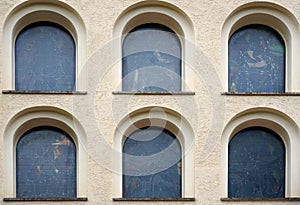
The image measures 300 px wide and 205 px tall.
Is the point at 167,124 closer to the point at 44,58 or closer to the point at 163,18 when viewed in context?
the point at 163,18

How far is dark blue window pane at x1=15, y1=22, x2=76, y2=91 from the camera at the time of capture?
10.1 metres

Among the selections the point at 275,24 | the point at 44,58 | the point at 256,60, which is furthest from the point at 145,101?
the point at 275,24

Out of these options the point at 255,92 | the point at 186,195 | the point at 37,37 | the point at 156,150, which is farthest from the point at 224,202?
the point at 37,37

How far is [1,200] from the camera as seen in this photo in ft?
30.7

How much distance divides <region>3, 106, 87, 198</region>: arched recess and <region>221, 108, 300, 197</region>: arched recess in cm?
274

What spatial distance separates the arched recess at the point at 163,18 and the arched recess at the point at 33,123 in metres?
1.16

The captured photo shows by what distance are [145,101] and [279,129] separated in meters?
2.79

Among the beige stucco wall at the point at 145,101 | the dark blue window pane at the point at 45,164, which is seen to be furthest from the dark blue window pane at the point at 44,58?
the dark blue window pane at the point at 45,164

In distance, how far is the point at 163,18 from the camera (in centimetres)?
1020

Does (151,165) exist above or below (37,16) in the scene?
below

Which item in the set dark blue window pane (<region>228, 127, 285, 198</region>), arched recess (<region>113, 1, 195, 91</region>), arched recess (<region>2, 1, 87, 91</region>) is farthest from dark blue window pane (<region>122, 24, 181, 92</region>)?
dark blue window pane (<region>228, 127, 285, 198</region>)

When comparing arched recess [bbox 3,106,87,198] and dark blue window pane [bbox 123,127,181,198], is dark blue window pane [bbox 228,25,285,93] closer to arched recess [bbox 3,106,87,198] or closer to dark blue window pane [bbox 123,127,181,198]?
dark blue window pane [bbox 123,127,181,198]

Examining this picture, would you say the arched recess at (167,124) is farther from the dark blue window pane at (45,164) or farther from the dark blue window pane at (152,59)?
the dark blue window pane at (45,164)

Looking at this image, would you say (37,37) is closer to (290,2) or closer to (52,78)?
(52,78)
